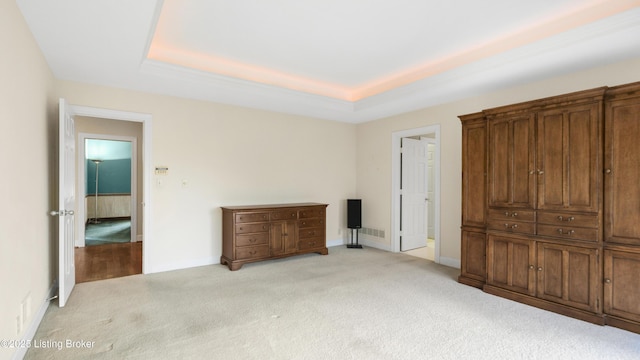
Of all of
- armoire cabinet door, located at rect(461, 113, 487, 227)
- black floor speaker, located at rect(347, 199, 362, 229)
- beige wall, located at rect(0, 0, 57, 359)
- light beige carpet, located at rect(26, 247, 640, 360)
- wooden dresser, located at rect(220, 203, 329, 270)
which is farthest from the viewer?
black floor speaker, located at rect(347, 199, 362, 229)

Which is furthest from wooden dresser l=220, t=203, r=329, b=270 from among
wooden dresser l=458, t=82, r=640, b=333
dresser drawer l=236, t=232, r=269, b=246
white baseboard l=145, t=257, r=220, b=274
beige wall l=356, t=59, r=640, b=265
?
wooden dresser l=458, t=82, r=640, b=333

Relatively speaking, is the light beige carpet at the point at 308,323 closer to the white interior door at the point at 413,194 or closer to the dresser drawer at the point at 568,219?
the dresser drawer at the point at 568,219

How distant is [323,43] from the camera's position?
3637 millimetres

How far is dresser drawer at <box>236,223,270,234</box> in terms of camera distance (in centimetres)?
466

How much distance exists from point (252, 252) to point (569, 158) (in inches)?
158

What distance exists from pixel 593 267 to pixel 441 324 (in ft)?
4.98

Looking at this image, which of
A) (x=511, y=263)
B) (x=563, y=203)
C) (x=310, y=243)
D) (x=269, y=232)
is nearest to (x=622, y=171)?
(x=563, y=203)

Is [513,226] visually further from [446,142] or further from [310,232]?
[310,232]

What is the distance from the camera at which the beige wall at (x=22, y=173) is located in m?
2.03

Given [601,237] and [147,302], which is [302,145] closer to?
[147,302]

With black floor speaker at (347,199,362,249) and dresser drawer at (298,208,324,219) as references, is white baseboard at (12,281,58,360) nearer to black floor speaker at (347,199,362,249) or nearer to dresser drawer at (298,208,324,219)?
dresser drawer at (298,208,324,219)

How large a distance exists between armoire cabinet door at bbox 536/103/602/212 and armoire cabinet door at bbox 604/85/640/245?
81mm

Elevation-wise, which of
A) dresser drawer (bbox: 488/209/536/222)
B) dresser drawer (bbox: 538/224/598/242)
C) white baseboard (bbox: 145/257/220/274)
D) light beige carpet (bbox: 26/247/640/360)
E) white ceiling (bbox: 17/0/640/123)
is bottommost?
light beige carpet (bbox: 26/247/640/360)

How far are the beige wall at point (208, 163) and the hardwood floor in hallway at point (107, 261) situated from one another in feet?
1.62
